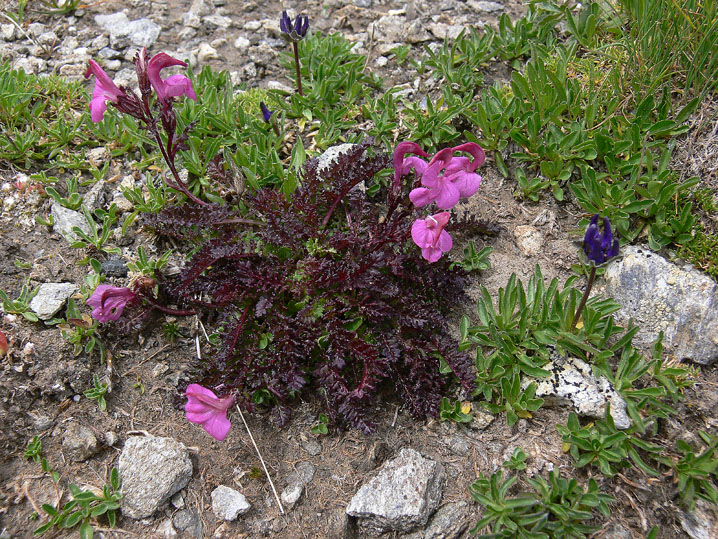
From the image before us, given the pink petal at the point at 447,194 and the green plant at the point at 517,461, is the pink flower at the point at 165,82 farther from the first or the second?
the green plant at the point at 517,461

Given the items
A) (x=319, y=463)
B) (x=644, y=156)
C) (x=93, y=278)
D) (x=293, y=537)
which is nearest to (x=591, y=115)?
(x=644, y=156)

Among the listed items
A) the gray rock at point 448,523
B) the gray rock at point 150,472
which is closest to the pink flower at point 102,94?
the gray rock at point 150,472

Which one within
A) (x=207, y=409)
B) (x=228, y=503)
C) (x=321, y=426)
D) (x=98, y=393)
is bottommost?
(x=228, y=503)

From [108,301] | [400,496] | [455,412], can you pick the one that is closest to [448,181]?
[455,412]

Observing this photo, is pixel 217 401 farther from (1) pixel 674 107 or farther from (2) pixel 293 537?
(1) pixel 674 107

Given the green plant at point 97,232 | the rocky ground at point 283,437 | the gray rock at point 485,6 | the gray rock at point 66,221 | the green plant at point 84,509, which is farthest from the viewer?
the gray rock at point 485,6

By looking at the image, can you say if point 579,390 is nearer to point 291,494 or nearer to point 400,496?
point 400,496
